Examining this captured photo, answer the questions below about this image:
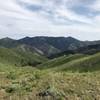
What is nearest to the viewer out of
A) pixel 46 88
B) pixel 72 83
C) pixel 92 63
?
pixel 46 88

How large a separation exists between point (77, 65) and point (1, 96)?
9257 centimetres

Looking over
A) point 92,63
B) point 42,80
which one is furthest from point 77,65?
point 42,80

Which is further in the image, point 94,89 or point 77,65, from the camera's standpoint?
point 77,65

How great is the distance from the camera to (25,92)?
16.2 metres

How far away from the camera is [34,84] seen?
57.7ft

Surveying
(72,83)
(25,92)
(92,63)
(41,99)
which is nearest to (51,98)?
(41,99)

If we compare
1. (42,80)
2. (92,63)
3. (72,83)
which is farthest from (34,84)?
(92,63)

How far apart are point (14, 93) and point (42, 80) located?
285 cm

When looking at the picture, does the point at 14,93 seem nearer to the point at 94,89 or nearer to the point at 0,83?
the point at 0,83

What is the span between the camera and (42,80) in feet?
60.8

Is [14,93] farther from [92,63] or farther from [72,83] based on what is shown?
[92,63]

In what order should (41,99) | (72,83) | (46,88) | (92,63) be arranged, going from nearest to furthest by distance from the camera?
(41,99) < (46,88) < (72,83) < (92,63)

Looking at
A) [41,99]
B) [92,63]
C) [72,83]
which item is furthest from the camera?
[92,63]

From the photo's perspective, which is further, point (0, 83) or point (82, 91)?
point (0, 83)
